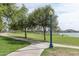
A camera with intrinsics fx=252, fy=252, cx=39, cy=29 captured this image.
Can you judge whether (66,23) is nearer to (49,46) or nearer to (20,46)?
(49,46)

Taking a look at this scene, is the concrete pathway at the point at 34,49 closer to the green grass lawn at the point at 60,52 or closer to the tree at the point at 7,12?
the green grass lawn at the point at 60,52

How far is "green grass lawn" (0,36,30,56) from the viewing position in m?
5.99

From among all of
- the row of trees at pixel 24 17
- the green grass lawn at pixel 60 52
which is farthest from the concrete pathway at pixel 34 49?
the row of trees at pixel 24 17

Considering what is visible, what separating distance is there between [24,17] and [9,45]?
2.53 feet

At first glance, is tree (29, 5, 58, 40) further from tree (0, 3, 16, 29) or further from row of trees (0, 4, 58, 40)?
tree (0, 3, 16, 29)

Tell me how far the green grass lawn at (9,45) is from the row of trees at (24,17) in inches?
12.4

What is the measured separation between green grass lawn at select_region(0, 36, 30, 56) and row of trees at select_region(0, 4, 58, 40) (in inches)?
12.4

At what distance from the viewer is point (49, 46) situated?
6.10m

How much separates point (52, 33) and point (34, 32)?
445mm

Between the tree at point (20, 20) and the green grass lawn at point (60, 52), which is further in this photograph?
the tree at point (20, 20)

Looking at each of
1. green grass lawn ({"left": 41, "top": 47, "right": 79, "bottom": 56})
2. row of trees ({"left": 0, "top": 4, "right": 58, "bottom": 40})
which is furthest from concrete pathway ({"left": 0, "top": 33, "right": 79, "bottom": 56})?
row of trees ({"left": 0, "top": 4, "right": 58, "bottom": 40})

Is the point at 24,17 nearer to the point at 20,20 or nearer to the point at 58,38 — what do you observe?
the point at 20,20

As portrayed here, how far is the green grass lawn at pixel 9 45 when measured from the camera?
5.99 metres

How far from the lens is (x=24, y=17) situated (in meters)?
6.15
